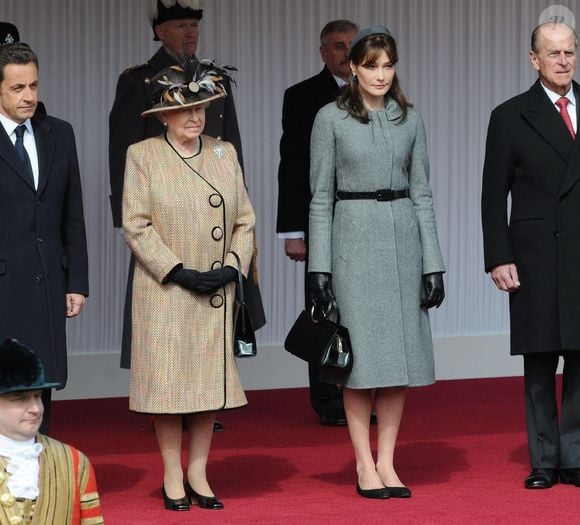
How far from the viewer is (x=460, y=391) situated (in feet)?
26.7

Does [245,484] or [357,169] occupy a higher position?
[357,169]

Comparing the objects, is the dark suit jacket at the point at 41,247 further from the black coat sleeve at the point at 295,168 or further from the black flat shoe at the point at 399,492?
the black coat sleeve at the point at 295,168

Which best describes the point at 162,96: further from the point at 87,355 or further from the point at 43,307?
the point at 87,355

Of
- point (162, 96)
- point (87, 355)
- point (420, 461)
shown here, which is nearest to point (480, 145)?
point (87, 355)

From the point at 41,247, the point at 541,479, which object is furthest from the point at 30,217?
the point at 541,479

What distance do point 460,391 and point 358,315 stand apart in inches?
101

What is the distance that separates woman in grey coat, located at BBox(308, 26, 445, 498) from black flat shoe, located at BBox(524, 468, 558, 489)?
44 cm

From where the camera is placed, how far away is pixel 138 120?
6.77 meters

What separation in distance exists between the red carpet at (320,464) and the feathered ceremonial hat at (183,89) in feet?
4.28

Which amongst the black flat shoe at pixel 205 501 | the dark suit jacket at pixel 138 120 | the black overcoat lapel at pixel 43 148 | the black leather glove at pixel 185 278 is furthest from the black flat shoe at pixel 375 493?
the dark suit jacket at pixel 138 120

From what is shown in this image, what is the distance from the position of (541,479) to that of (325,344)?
883mm

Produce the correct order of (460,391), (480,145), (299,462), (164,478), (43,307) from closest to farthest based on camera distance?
1. (43,307)
2. (164,478)
3. (299,462)
4. (460,391)
5. (480,145)

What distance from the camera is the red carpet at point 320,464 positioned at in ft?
17.9

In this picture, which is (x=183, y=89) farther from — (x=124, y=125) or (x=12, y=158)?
(x=124, y=125)
